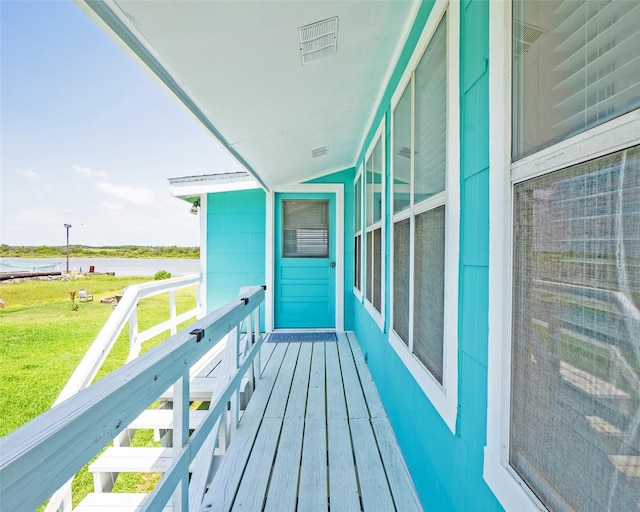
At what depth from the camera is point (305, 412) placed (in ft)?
8.01

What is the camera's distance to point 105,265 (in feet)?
82.6

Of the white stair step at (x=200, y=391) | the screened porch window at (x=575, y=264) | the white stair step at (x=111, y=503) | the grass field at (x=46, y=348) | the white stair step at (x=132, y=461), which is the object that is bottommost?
the grass field at (x=46, y=348)

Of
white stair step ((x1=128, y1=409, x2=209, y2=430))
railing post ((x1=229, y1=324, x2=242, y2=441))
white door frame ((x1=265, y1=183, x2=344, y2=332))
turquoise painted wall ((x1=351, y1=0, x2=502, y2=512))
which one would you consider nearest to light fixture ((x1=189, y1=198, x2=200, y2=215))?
white door frame ((x1=265, y1=183, x2=344, y2=332))

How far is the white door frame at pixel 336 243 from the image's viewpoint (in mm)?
4711

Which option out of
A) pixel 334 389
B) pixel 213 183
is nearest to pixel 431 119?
pixel 334 389

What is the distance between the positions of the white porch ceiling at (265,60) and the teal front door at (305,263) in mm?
1745

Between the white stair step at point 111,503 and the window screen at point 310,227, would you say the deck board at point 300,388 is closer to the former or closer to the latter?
the white stair step at point 111,503

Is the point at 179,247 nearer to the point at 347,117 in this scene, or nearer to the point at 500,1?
the point at 347,117

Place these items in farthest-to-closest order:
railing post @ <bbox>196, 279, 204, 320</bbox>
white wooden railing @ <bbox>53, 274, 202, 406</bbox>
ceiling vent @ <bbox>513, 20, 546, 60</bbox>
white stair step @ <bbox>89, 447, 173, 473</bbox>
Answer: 1. railing post @ <bbox>196, 279, 204, 320</bbox>
2. white wooden railing @ <bbox>53, 274, 202, 406</bbox>
3. white stair step @ <bbox>89, 447, 173, 473</bbox>
4. ceiling vent @ <bbox>513, 20, 546, 60</bbox>

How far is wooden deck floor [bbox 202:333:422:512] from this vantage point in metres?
1.58

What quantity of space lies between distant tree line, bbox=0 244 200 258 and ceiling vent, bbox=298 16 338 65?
22660mm

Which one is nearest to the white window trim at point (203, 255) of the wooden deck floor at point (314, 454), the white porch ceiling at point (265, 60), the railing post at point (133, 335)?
the railing post at point (133, 335)

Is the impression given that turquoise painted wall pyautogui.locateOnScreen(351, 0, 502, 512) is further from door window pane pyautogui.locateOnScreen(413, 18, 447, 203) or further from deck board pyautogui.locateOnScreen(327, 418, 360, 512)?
deck board pyautogui.locateOnScreen(327, 418, 360, 512)

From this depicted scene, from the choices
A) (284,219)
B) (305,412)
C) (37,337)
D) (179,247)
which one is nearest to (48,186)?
(179,247)
